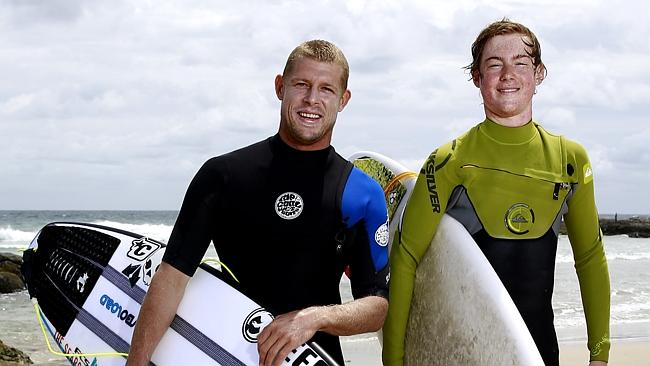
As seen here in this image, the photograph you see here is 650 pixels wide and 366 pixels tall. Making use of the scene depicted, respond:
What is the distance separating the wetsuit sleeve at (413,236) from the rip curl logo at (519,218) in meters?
0.23

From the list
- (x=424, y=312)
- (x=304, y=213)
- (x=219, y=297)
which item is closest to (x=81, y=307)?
(x=219, y=297)

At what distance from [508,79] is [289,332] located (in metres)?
1.19

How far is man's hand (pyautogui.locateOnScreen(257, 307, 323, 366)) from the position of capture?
2.31 metres

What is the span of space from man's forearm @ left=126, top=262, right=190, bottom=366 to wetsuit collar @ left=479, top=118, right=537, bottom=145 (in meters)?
1.20

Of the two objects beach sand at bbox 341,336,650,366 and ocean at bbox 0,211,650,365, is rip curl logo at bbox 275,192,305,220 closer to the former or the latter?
beach sand at bbox 341,336,650,366

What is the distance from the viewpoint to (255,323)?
259 centimetres

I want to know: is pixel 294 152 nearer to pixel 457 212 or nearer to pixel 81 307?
pixel 457 212

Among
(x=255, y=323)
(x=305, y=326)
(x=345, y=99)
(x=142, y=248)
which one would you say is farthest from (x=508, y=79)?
(x=142, y=248)

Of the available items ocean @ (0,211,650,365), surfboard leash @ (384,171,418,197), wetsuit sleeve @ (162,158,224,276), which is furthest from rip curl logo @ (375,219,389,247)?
ocean @ (0,211,650,365)

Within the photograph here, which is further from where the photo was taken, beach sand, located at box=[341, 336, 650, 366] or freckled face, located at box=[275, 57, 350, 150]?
beach sand, located at box=[341, 336, 650, 366]

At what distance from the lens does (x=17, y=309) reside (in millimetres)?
11070

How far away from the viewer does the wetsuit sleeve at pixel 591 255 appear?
2725 millimetres

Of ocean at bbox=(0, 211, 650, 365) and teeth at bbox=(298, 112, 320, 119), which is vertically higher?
teeth at bbox=(298, 112, 320, 119)

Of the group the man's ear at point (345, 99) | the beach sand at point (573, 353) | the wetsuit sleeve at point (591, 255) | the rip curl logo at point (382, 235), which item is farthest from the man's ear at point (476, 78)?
the beach sand at point (573, 353)
